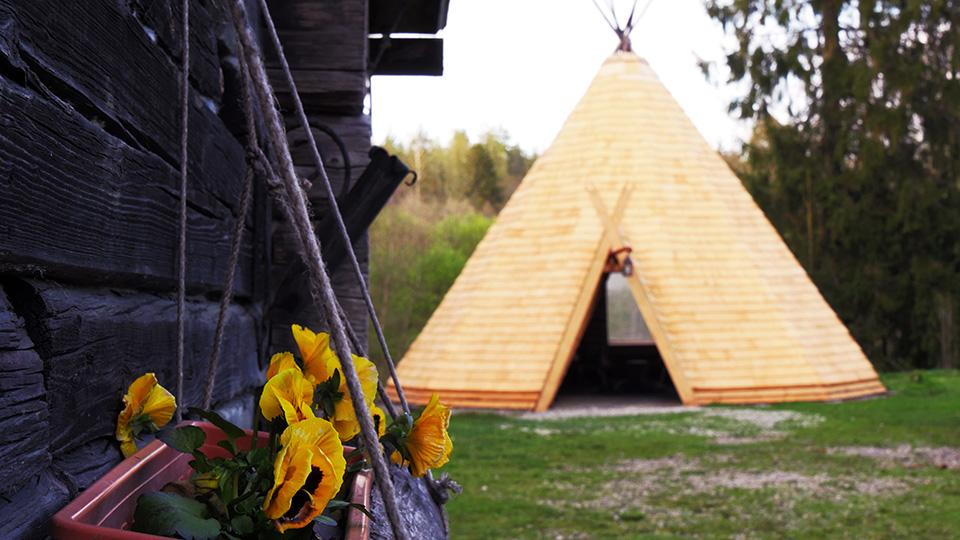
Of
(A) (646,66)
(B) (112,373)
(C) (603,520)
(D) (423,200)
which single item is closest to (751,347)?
(A) (646,66)

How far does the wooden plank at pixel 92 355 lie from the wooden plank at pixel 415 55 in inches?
121

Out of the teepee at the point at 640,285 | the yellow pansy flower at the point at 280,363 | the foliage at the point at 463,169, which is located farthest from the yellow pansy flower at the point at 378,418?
the foliage at the point at 463,169

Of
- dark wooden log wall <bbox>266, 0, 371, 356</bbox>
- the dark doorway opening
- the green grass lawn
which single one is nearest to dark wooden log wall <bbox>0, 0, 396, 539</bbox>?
dark wooden log wall <bbox>266, 0, 371, 356</bbox>

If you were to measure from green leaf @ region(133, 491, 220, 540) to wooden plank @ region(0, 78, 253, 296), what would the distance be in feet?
1.01

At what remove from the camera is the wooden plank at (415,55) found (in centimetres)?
531

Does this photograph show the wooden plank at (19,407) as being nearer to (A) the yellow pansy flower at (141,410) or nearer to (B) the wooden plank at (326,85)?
(A) the yellow pansy flower at (141,410)

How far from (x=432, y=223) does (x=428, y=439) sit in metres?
28.8

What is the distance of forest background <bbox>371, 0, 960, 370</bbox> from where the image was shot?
21.9 metres

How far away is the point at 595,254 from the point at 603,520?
745 centimetres

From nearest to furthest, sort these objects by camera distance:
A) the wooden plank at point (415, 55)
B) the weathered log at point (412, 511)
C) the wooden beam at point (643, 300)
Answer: the weathered log at point (412, 511), the wooden plank at point (415, 55), the wooden beam at point (643, 300)

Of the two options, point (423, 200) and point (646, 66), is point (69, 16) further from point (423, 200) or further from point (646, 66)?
point (423, 200)

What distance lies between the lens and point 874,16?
22.5 m

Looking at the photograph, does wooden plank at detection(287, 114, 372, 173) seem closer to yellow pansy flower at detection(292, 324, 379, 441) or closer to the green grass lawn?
yellow pansy flower at detection(292, 324, 379, 441)

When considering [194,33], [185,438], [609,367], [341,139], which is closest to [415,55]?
[341,139]
